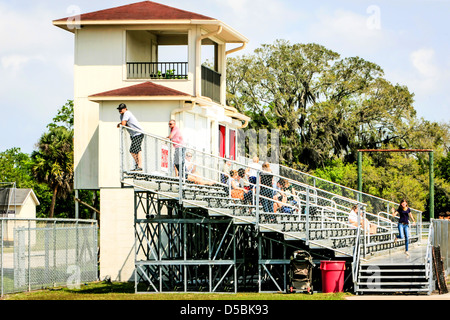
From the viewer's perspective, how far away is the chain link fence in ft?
80.9

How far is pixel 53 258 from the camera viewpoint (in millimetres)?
27391

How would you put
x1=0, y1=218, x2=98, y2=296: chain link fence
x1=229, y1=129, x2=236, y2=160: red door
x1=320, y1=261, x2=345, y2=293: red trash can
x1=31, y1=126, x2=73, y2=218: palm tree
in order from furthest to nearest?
x1=31, y1=126, x2=73, y2=218: palm tree < x1=229, y1=129, x2=236, y2=160: red door < x1=0, y1=218, x2=98, y2=296: chain link fence < x1=320, y1=261, x2=345, y2=293: red trash can

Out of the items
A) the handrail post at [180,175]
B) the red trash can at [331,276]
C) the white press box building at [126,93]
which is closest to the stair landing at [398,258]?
the red trash can at [331,276]

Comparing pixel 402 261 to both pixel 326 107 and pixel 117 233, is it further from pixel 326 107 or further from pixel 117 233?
pixel 326 107

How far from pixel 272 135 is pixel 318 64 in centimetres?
665

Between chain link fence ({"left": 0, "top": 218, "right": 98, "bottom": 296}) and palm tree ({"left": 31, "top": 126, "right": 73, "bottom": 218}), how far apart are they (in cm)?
2766

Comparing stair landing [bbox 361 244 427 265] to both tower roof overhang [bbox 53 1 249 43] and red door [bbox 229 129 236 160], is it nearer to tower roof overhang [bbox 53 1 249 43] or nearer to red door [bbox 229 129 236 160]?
red door [bbox 229 129 236 160]

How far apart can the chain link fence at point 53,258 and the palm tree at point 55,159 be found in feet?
90.8

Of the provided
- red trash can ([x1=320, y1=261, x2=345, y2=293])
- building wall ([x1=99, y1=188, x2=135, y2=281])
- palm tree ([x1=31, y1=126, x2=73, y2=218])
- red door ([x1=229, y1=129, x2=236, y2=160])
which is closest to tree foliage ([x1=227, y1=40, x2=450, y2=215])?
palm tree ([x1=31, y1=126, x2=73, y2=218])

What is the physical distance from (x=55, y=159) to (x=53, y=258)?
1279 inches

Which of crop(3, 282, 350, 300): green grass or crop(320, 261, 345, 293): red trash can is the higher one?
crop(320, 261, 345, 293): red trash can

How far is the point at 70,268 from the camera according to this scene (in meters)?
28.5
